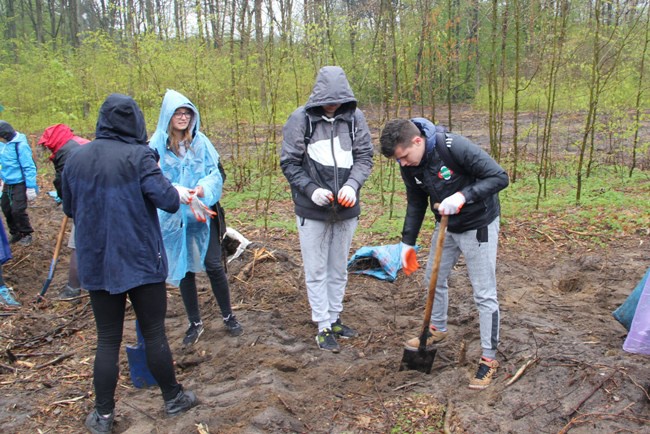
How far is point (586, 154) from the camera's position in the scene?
1148cm

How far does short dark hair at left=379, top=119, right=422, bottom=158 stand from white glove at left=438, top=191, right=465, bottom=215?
428 mm

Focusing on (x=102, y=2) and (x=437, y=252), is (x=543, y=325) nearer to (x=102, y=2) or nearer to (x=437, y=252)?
(x=437, y=252)

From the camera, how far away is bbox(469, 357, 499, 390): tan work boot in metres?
3.44

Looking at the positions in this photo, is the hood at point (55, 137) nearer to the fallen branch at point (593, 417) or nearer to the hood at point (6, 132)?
the hood at point (6, 132)

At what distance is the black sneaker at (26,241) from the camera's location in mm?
7090

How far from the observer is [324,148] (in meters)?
3.89

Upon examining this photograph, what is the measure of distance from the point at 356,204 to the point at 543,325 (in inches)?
70.5

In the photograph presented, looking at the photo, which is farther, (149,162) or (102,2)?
(102,2)

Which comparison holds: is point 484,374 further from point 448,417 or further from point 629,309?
point 629,309

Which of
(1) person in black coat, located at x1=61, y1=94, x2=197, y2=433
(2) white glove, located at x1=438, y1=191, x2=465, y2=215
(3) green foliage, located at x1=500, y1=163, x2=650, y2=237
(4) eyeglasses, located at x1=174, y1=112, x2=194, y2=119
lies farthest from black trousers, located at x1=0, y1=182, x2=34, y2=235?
(3) green foliage, located at x1=500, y1=163, x2=650, y2=237

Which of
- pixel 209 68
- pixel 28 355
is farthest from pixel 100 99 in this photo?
pixel 28 355

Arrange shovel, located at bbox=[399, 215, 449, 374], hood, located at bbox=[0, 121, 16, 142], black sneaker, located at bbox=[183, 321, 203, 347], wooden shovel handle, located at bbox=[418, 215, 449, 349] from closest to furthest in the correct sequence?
wooden shovel handle, located at bbox=[418, 215, 449, 349] → shovel, located at bbox=[399, 215, 449, 374] → black sneaker, located at bbox=[183, 321, 203, 347] → hood, located at bbox=[0, 121, 16, 142]

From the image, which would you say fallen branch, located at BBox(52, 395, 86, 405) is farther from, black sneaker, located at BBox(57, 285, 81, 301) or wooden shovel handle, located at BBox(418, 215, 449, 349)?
wooden shovel handle, located at BBox(418, 215, 449, 349)

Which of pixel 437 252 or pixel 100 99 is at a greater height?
pixel 100 99
